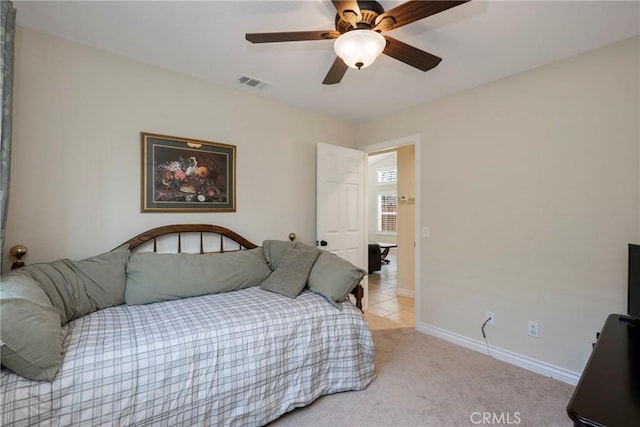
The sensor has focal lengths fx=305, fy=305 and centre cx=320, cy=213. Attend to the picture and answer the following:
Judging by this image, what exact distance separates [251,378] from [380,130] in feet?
10.1

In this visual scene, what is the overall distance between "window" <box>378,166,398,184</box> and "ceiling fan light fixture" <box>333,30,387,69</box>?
23.0ft

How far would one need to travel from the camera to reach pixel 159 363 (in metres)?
1.51

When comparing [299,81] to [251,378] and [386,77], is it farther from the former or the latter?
[251,378]

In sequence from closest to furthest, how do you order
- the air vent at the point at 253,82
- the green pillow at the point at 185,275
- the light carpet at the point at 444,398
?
the light carpet at the point at 444,398, the green pillow at the point at 185,275, the air vent at the point at 253,82

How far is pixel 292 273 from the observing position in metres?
2.46

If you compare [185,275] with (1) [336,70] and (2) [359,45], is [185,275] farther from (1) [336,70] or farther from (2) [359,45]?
(2) [359,45]

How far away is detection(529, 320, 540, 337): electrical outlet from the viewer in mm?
2494

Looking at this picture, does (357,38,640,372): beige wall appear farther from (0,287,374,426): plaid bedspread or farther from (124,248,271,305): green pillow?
(124,248,271,305): green pillow

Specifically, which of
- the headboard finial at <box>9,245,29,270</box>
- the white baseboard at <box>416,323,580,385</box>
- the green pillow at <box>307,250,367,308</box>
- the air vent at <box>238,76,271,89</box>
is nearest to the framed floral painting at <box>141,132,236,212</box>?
the air vent at <box>238,76,271,89</box>

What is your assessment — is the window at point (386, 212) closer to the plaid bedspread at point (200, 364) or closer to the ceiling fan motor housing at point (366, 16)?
the plaid bedspread at point (200, 364)

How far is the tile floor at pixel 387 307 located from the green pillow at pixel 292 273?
1.43 meters

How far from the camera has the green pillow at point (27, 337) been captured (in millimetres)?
1209

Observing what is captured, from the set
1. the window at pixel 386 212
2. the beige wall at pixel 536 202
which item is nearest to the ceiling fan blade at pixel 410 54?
the beige wall at pixel 536 202

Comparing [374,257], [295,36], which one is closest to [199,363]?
[295,36]
